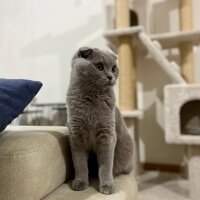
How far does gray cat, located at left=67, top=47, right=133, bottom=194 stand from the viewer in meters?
0.69

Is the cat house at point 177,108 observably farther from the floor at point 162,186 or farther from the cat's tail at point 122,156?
the cat's tail at point 122,156

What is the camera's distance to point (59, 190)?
0.67 meters

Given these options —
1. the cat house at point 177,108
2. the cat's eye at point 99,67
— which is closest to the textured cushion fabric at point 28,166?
the cat's eye at point 99,67

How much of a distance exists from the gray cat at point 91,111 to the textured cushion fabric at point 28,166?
0.24 feet

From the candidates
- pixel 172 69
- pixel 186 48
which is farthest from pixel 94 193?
pixel 186 48

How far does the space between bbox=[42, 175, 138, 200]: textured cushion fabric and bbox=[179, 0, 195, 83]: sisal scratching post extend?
51.5 inches

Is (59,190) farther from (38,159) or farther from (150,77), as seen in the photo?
(150,77)

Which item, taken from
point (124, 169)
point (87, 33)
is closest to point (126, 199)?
point (124, 169)

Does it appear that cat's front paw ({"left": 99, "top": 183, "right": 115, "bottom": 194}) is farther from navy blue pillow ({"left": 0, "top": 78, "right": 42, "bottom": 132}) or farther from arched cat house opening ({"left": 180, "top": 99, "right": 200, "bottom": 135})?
arched cat house opening ({"left": 180, "top": 99, "right": 200, "bottom": 135})

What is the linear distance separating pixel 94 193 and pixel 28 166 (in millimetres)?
229

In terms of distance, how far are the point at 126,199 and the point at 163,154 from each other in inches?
59.4

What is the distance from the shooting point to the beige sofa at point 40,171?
1.66 ft

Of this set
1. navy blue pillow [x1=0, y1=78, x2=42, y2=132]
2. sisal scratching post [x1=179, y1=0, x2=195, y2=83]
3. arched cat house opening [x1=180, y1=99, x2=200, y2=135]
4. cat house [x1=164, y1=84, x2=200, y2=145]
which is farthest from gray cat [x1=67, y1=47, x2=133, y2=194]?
sisal scratching post [x1=179, y1=0, x2=195, y2=83]

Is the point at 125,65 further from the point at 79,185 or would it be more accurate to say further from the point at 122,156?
the point at 79,185
